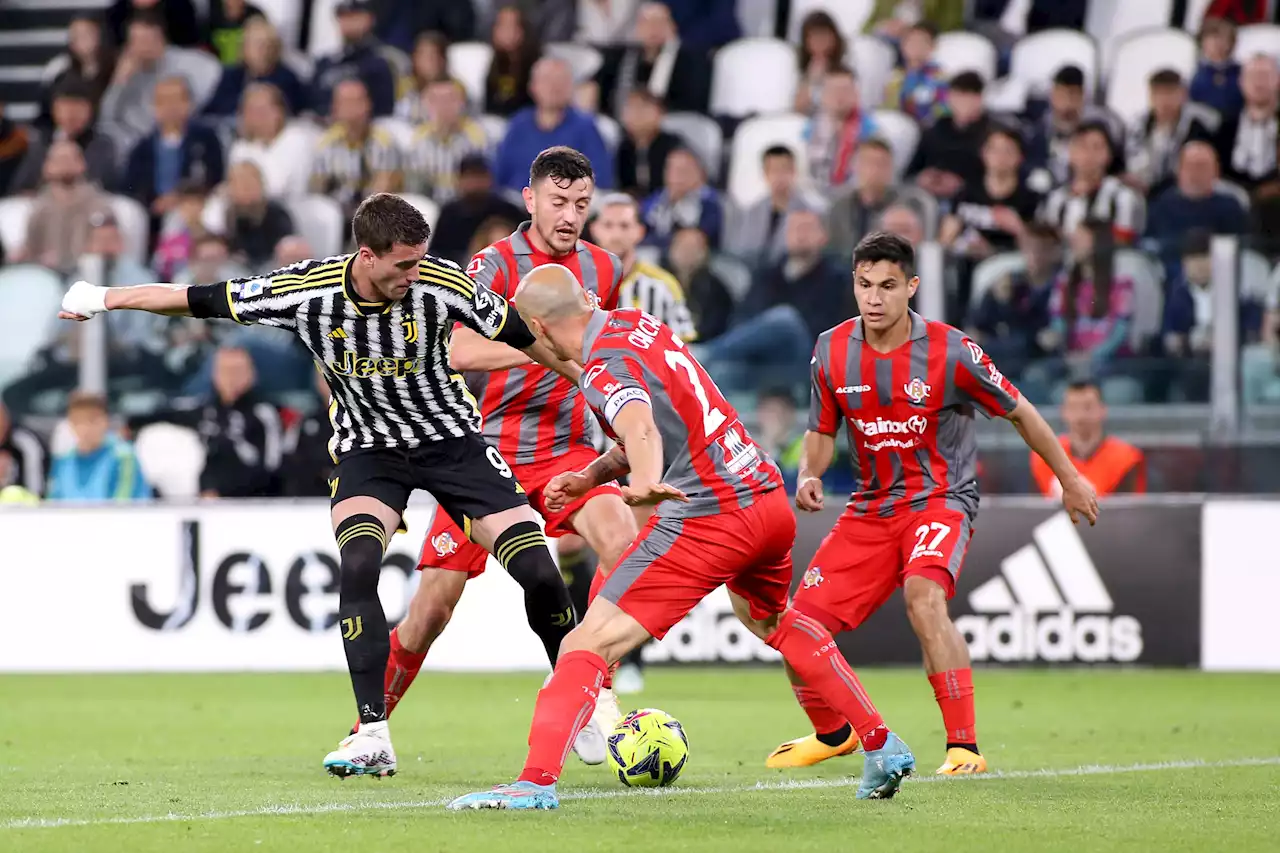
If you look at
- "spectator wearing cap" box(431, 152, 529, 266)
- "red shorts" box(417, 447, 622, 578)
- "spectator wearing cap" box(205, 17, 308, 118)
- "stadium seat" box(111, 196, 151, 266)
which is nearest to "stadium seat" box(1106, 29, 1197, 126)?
"spectator wearing cap" box(431, 152, 529, 266)

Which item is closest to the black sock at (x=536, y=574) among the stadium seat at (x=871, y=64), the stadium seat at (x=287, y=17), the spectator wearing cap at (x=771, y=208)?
the spectator wearing cap at (x=771, y=208)

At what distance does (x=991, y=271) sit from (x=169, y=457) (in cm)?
574

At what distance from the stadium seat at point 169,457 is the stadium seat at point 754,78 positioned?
5.91m

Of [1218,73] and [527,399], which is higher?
[1218,73]

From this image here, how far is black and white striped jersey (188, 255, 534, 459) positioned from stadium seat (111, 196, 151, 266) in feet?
30.6

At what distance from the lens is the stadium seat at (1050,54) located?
645 inches

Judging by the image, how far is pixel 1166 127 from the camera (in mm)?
14766

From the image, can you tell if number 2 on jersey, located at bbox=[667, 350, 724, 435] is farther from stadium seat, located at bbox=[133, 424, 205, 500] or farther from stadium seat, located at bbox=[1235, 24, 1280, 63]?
stadium seat, located at bbox=[1235, 24, 1280, 63]

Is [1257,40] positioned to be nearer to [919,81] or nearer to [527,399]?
[919,81]

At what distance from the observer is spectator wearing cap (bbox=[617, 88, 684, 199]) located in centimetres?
1552

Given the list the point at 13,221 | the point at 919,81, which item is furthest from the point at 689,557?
the point at 13,221

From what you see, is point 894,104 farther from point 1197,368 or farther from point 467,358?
point 467,358

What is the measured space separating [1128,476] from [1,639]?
7293 millimetres

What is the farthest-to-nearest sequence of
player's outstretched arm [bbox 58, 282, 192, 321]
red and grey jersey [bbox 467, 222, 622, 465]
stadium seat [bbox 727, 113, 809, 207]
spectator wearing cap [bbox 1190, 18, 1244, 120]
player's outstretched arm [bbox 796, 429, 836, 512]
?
stadium seat [bbox 727, 113, 809, 207] → spectator wearing cap [bbox 1190, 18, 1244, 120] → red and grey jersey [bbox 467, 222, 622, 465] → player's outstretched arm [bbox 796, 429, 836, 512] → player's outstretched arm [bbox 58, 282, 192, 321]
